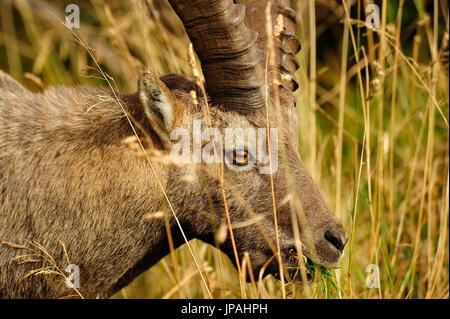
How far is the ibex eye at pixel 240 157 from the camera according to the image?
11.7 ft

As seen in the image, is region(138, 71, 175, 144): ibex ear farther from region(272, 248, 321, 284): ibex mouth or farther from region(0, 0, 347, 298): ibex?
region(272, 248, 321, 284): ibex mouth

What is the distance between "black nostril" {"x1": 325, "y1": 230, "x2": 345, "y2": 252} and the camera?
3.44 m

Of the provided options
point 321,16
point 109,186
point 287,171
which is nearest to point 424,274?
point 287,171

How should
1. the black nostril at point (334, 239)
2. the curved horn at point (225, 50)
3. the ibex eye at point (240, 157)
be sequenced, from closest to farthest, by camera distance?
the curved horn at point (225, 50)
the black nostril at point (334, 239)
the ibex eye at point (240, 157)

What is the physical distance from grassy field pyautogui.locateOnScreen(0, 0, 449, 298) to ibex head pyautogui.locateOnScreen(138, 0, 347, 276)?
0.28 m

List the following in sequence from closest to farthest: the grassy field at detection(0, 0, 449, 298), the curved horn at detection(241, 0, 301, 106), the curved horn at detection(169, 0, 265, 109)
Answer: the curved horn at detection(169, 0, 265, 109) → the curved horn at detection(241, 0, 301, 106) → the grassy field at detection(0, 0, 449, 298)

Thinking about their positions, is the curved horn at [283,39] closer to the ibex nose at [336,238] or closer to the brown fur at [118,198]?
the brown fur at [118,198]

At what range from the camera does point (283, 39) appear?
403 centimetres

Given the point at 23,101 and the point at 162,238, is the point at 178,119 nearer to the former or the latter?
the point at 162,238

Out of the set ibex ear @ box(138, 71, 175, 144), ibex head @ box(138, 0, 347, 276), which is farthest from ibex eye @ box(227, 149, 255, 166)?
ibex ear @ box(138, 71, 175, 144)

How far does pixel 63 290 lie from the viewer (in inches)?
147

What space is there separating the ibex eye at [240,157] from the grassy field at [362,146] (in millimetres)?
693

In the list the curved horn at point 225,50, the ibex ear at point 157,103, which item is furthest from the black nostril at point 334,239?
the ibex ear at point 157,103

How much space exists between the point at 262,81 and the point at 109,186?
3.62 ft
